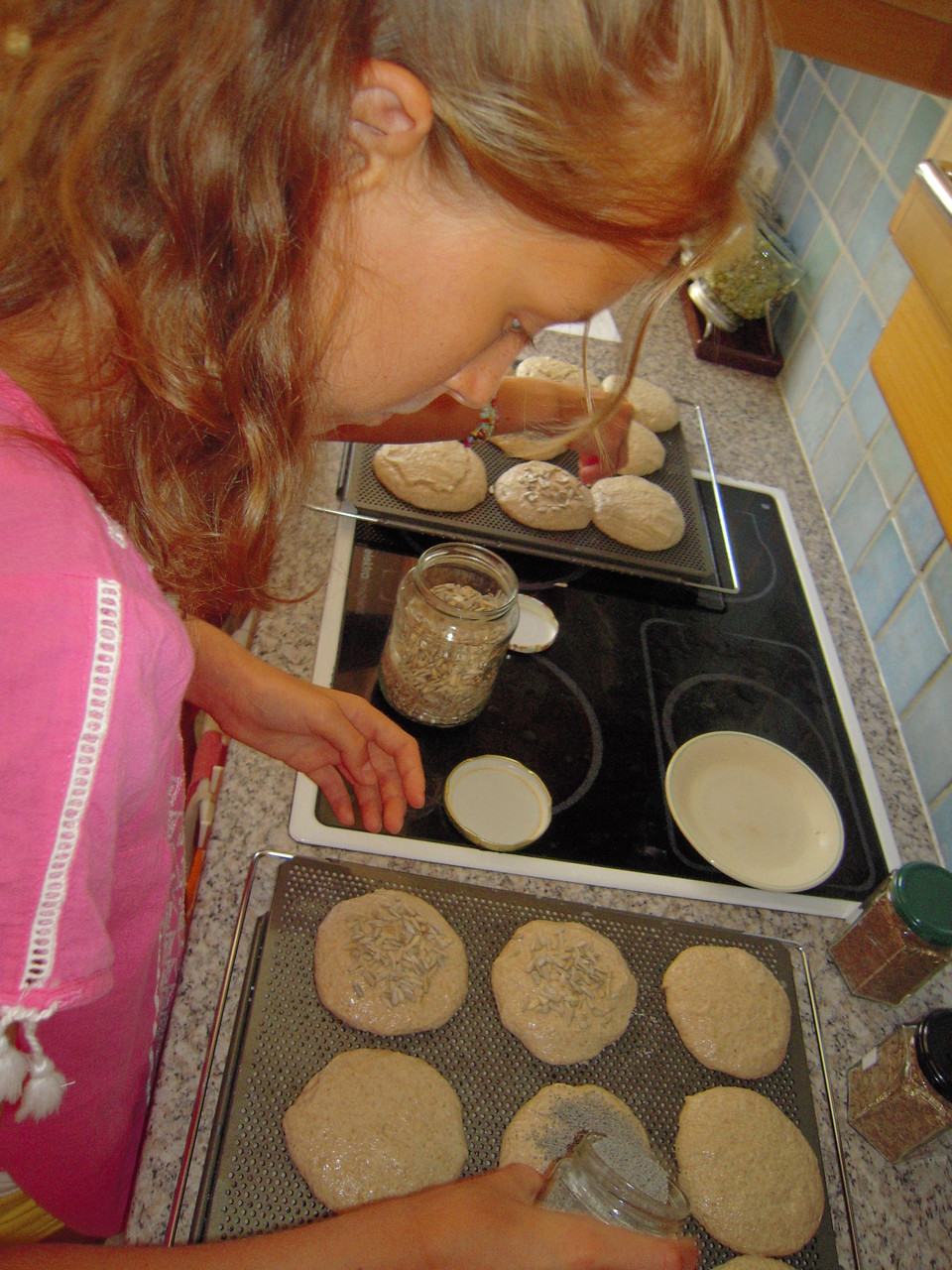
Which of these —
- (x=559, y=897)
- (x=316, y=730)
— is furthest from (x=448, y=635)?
(x=559, y=897)

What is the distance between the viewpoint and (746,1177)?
0.65 meters

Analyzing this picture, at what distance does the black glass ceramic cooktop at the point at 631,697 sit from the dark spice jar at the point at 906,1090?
191mm

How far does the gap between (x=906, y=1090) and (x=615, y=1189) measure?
0.28 m

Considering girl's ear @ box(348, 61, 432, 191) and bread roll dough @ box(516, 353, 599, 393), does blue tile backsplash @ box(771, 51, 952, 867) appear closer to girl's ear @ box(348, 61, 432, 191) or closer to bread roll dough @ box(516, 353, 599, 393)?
bread roll dough @ box(516, 353, 599, 393)

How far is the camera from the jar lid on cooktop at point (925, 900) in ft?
2.39

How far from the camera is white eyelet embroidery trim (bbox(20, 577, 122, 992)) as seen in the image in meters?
0.37

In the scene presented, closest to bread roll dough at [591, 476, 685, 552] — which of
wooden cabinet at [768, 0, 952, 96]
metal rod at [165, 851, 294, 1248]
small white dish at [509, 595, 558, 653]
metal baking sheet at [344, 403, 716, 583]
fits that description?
metal baking sheet at [344, 403, 716, 583]

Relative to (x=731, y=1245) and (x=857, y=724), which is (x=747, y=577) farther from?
(x=731, y=1245)

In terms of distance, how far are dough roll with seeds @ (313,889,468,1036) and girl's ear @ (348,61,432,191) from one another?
1.79 ft

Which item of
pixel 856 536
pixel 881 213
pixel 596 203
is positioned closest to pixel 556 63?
pixel 596 203

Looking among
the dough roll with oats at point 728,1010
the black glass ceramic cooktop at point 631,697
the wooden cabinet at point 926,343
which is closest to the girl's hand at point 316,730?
the black glass ceramic cooktop at point 631,697

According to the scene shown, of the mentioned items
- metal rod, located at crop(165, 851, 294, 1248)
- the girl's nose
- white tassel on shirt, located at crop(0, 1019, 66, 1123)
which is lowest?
metal rod, located at crop(165, 851, 294, 1248)

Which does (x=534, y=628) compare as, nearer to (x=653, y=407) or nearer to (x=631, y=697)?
(x=631, y=697)

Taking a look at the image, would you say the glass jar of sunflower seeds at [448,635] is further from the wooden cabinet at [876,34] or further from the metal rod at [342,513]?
the wooden cabinet at [876,34]
